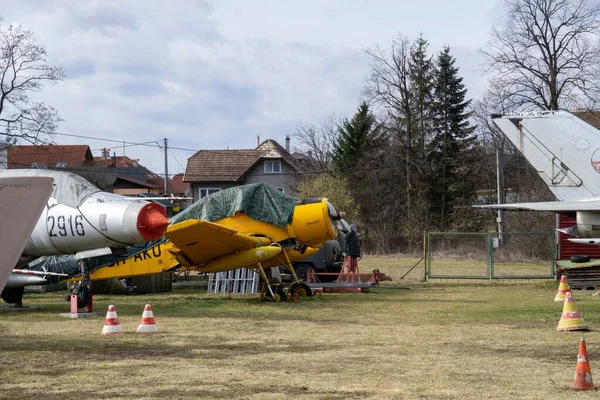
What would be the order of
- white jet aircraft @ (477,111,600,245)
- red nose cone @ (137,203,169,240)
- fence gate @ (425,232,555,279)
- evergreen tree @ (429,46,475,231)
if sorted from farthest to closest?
evergreen tree @ (429,46,475,231), fence gate @ (425,232,555,279), white jet aircraft @ (477,111,600,245), red nose cone @ (137,203,169,240)

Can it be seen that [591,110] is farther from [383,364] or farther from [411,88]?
[383,364]

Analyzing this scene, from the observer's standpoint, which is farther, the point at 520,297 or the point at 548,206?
the point at 520,297

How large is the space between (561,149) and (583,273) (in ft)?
15.3

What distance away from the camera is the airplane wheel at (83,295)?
1447 centimetres

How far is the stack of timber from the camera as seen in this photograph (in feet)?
70.1

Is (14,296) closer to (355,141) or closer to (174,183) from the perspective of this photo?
(355,141)

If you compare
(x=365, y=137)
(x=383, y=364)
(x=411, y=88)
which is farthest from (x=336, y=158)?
(x=383, y=364)

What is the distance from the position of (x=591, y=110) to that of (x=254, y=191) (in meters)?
28.0

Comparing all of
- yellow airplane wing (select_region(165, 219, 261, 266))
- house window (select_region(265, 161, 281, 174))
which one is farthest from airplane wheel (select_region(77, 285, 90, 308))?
house window (select_region(265, 161, 281, 174))

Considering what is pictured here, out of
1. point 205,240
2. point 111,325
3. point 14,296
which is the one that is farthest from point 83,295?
point 111,325

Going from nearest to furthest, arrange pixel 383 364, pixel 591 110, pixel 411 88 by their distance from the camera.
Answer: pixel 383 364
pixel 591 110
pixel 411 88

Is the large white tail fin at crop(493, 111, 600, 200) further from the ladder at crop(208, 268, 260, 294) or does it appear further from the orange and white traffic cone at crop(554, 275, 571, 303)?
the ladder at crop(208, 268, 260, 294)

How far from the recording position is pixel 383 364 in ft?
29.2

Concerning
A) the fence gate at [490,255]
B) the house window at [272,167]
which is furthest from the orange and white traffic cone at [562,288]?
the house window at [272,167]
